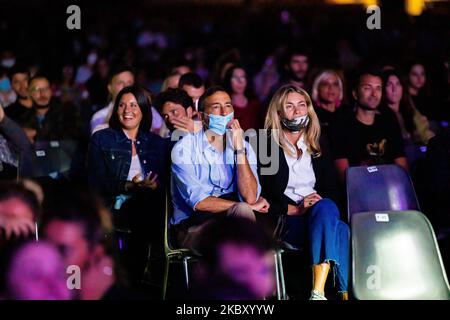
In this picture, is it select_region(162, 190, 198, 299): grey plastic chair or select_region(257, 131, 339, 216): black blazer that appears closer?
select_region(162, 190, 198, 299): grey plastic chair

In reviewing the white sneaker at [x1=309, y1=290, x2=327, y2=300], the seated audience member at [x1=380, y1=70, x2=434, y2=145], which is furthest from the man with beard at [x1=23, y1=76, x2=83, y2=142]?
the white sneaker at [x1=309, y1=290, x2=327, y2=300]

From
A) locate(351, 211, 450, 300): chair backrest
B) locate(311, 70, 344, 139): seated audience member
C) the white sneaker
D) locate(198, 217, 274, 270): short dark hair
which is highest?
locate(311, 70, 344, 139): seated audience member

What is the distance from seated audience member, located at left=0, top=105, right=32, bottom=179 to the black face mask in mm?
1795

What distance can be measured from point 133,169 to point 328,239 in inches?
63.6

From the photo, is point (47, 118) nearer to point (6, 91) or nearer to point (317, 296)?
point (6, 91)

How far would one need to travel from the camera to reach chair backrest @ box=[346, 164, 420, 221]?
5480 mm

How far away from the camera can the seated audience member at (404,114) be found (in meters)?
7.17

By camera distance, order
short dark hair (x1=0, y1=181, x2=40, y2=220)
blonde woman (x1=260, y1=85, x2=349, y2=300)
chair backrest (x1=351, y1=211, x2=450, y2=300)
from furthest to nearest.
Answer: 1. blonde woman (x1=260, y1=85, x2=349, y2=300)
2. chair backrest (x1=351, y1=211, x2=450, y2=300)
3. short dark hair (x1=0, y1=181, x2=40, y2=220)

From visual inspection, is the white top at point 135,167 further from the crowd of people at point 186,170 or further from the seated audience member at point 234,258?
the seated audience member at point 234,258

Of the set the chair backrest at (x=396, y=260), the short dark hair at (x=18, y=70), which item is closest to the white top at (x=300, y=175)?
the chair backrest at (x=396, y=260)

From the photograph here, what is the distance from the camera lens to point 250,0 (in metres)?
20.0

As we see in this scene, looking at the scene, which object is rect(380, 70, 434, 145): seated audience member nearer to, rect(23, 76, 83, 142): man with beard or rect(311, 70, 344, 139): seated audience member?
rect(311, 70, 344, 139): seated audience member
